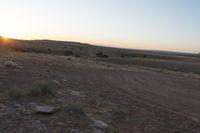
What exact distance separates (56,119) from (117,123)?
70.6 inches

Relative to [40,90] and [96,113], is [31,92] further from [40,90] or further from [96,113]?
[96,113]

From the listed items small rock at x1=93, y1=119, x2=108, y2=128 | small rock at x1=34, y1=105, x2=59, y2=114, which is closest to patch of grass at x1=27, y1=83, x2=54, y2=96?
small rock at x1=34, y1=105, x2=59, y2=114

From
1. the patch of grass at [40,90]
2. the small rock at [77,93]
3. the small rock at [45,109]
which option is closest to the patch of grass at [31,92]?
the patch of grass at [40,90]

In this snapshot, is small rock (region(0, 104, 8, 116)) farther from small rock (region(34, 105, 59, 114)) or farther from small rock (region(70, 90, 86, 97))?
small rock (region(70, 90, 86, 97))

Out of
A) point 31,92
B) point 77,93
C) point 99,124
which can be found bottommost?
point 99,124

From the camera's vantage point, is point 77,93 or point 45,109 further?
point 77,93

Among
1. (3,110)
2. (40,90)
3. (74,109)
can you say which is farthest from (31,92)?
(74,109)

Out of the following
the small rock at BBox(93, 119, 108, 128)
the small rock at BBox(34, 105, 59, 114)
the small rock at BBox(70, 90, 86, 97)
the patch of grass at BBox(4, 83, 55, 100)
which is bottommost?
the small rock at BBox(93, 119, 108, 128)

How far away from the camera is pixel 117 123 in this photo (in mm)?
8883

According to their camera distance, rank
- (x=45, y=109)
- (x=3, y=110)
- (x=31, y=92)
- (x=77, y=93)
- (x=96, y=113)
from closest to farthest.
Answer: (x=3, y=110)
(x=45, y=109)
(x=96, y=113)
(x=31, y=92)
(x=77, y=93)

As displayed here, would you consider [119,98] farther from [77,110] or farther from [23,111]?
[23,111]

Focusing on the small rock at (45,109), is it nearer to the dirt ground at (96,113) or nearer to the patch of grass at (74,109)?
the dirt ground at (96,113)

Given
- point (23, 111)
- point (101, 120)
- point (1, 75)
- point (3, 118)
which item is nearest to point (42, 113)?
point (23, 111)

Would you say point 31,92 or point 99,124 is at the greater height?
point 31,92
